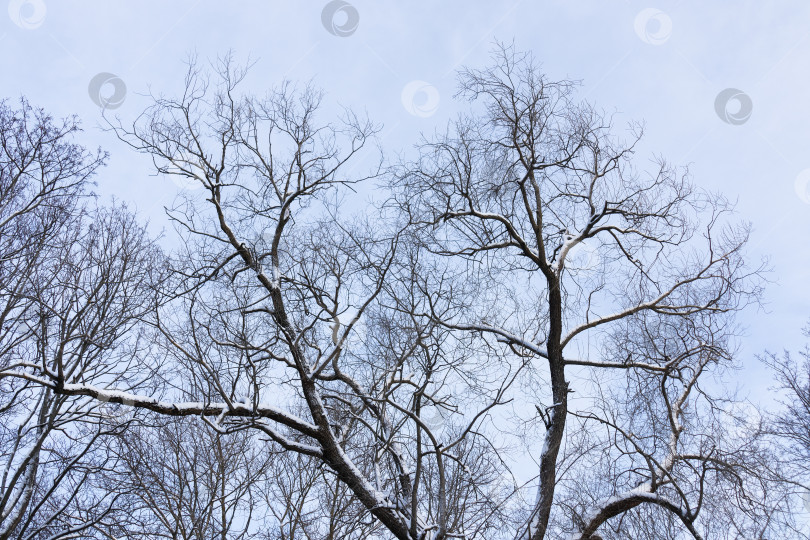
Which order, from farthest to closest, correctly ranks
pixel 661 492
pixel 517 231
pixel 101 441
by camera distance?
pixel 517 231, pixel 101 441, pixel 661 492

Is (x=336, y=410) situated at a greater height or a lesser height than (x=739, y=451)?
greater

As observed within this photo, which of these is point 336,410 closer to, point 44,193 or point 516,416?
point 516,416

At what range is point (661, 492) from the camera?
8.36 meters

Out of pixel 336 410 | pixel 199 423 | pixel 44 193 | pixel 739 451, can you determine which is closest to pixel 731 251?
pixel 739 451

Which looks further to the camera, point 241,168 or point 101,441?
point 241,168

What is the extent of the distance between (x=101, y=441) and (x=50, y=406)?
1.34 meters

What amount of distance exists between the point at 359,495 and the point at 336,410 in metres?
1.86

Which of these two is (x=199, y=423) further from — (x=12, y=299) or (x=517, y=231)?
(x=517, y=231)

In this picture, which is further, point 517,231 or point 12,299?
point 517,231

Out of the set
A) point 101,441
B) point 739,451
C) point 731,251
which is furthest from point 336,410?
point 731,251

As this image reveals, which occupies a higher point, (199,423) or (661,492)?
(199,423)

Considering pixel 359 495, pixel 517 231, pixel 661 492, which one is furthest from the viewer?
pixel 517 231

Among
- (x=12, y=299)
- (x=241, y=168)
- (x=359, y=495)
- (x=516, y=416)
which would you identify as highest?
(x=241, y=168)

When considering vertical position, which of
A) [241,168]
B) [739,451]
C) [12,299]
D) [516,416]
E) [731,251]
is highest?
[241,168]
